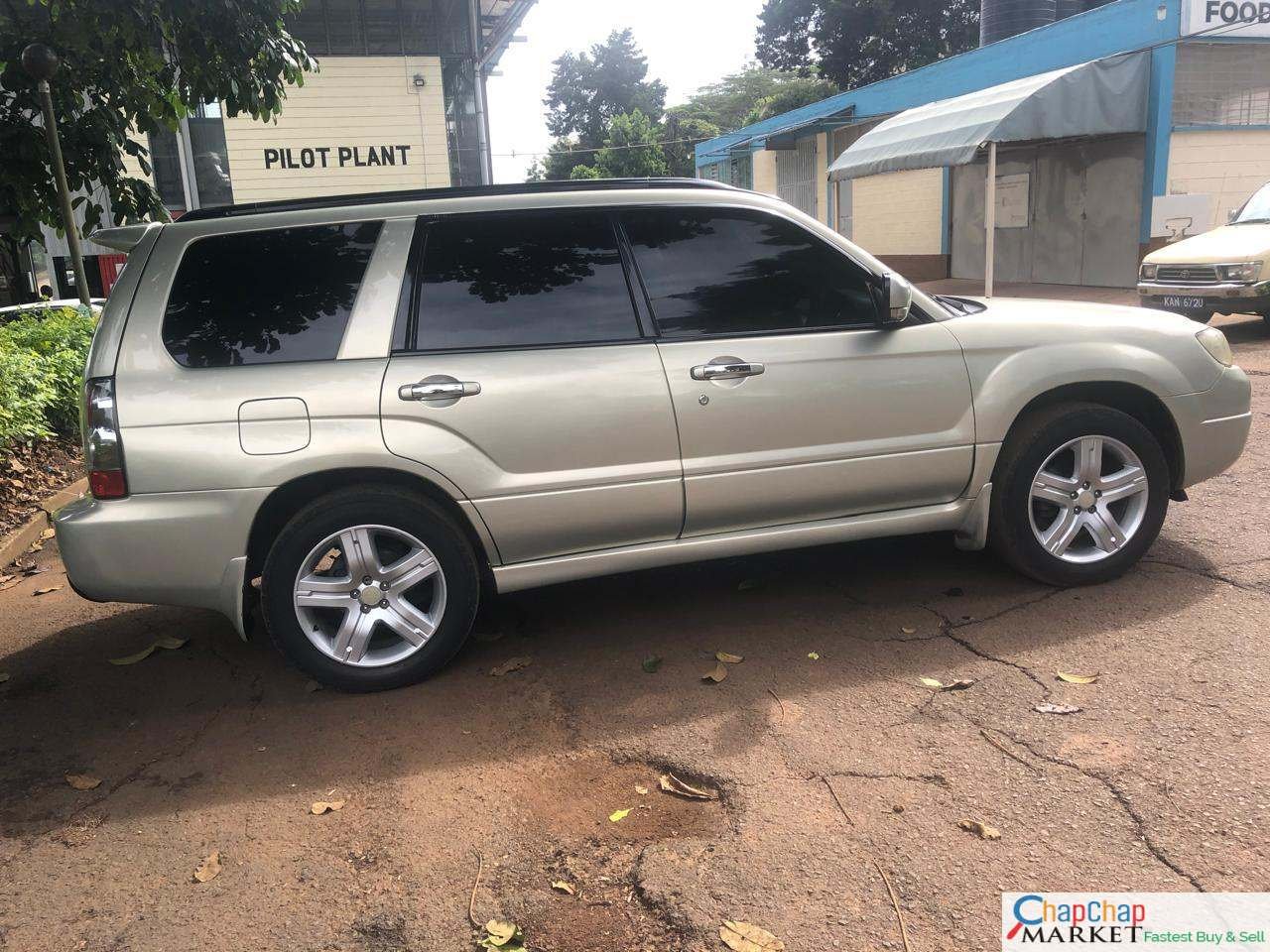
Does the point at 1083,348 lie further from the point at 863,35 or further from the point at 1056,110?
the point at 863,35

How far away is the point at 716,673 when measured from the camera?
391cm

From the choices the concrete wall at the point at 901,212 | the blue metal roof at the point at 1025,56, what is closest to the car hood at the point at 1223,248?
the blue metal roof at the point at 1025,56

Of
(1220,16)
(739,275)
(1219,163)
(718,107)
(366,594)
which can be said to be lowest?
(366,594)

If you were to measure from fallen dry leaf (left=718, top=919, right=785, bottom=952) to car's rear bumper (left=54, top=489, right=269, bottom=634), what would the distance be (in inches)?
88.0

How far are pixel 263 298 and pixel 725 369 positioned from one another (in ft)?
5.78

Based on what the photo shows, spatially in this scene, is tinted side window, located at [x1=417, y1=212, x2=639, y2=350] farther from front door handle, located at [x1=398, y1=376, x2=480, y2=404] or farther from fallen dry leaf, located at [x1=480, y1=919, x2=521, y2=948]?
fallen dry leaf, located at [x1=480, y1=919, x2=521, y2=948]

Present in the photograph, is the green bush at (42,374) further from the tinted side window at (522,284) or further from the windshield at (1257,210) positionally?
the windshield at (1257,210)

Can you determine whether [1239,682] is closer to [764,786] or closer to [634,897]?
[764,786]

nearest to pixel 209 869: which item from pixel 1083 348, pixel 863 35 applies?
pixel 1083 348

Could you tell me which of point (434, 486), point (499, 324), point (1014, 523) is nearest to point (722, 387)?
point (499, 324)

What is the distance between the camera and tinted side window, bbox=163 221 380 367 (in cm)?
378

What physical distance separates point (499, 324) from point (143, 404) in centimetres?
130

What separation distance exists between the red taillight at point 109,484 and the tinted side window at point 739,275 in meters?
2.05

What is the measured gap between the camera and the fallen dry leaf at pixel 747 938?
241 cm
